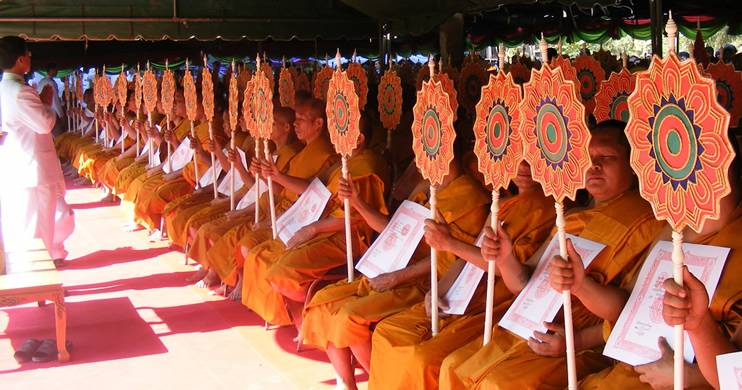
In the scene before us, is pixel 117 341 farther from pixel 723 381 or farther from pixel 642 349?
pixel 723 381

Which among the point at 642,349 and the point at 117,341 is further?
the point at 117,341

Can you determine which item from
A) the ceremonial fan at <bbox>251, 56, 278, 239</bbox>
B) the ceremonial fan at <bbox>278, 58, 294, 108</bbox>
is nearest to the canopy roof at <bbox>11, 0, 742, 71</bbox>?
the ceremonial fan at <bbox>278, 58, 294, 108</bbox>

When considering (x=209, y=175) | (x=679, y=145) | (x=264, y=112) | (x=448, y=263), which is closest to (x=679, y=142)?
→ (x=679, y=145)

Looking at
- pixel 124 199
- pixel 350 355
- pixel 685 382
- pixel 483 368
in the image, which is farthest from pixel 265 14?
pixel 685 382

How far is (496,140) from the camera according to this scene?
2.63 meters

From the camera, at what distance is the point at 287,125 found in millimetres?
5082

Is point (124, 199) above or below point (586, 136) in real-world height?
below

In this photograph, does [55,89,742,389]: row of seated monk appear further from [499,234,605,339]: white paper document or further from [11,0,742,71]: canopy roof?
[11,0,742,71]: canopy roof

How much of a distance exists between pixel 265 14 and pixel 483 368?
4692 millimetres

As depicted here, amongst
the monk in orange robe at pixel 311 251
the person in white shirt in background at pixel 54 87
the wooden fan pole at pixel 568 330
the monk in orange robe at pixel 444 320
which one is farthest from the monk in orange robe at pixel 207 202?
the person in white shirt in background at pixel 54 87

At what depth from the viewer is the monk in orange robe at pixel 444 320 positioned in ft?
8.84

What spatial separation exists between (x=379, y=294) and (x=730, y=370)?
1673mm

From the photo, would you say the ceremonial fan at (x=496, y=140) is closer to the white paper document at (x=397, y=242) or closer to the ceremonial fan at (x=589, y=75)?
the white paper document at (x=397, y=242)

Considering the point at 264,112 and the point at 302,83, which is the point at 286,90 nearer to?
the point at 302,83
